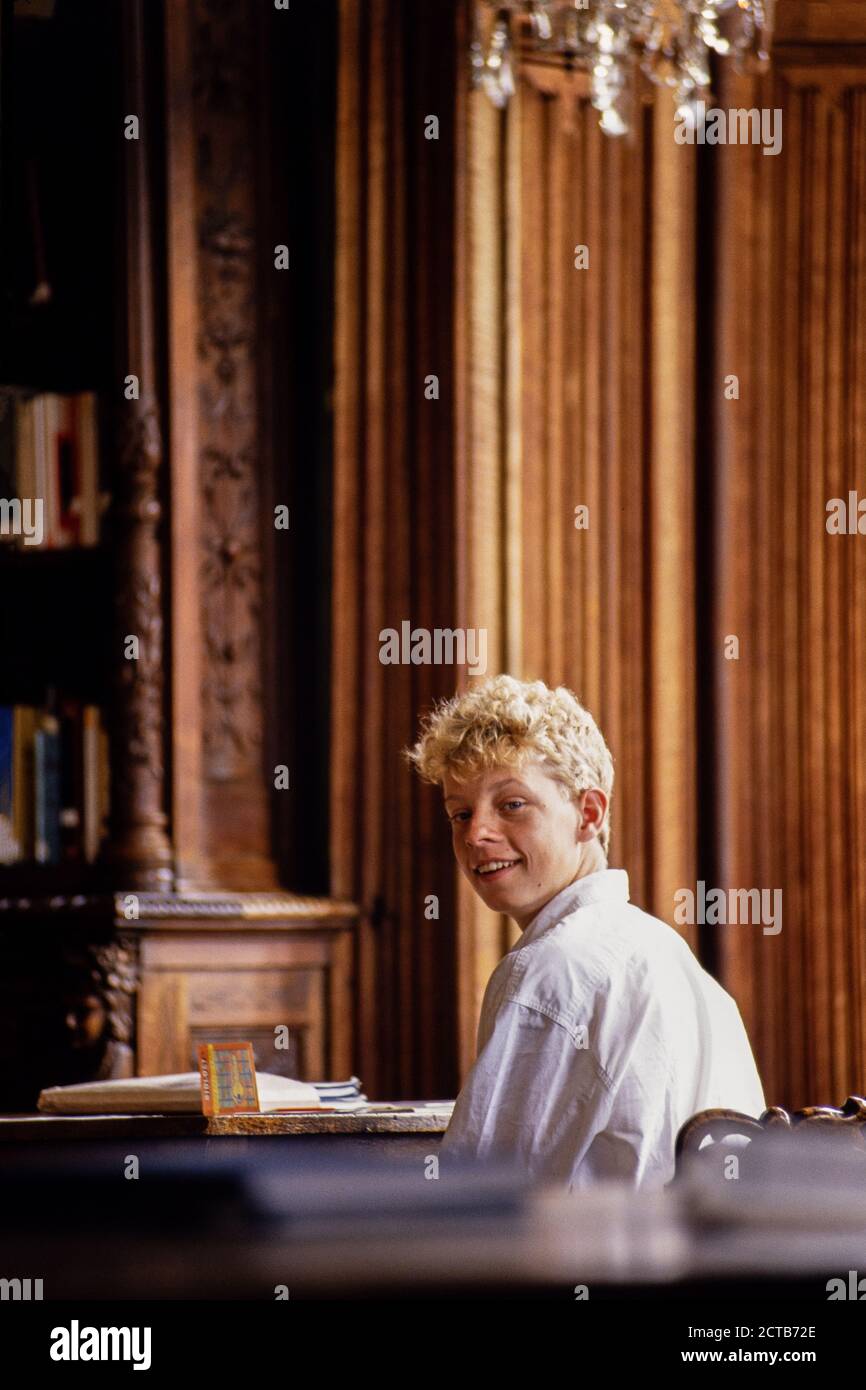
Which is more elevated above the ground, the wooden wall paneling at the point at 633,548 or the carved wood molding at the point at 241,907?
the wooden wall paneling at the point at 633,548

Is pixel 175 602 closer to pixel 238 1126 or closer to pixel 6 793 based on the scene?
pixel 6 793

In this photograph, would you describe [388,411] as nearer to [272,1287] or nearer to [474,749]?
[474,749]

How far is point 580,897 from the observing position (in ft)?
6.41

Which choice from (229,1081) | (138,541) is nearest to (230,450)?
(138,541)

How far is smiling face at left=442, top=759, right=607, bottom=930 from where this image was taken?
205 centimetres

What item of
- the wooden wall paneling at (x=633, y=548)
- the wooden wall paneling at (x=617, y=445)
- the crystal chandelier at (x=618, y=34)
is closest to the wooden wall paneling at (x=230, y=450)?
the wooden wall paneling at (x=617, y=445)

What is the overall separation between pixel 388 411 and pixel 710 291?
0.76 metres

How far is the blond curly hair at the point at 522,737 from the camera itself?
2.08 meters

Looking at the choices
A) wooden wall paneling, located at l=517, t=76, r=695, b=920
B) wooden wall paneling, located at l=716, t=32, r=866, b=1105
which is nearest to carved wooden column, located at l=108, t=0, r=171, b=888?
wooden wall paneling, located at l=517, t=76, r=695, b=920

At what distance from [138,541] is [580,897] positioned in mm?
2107

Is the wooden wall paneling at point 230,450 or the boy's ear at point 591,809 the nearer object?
the boy's ear at point 591,809

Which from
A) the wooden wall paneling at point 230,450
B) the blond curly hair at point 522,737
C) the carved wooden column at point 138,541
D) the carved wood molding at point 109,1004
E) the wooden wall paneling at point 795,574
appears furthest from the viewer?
the wooden wall paneling at point 795,574

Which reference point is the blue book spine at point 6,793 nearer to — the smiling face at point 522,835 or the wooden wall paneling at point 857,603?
the wooden wall paneling at point 857,603

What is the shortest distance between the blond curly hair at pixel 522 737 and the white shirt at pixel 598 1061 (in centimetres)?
31
